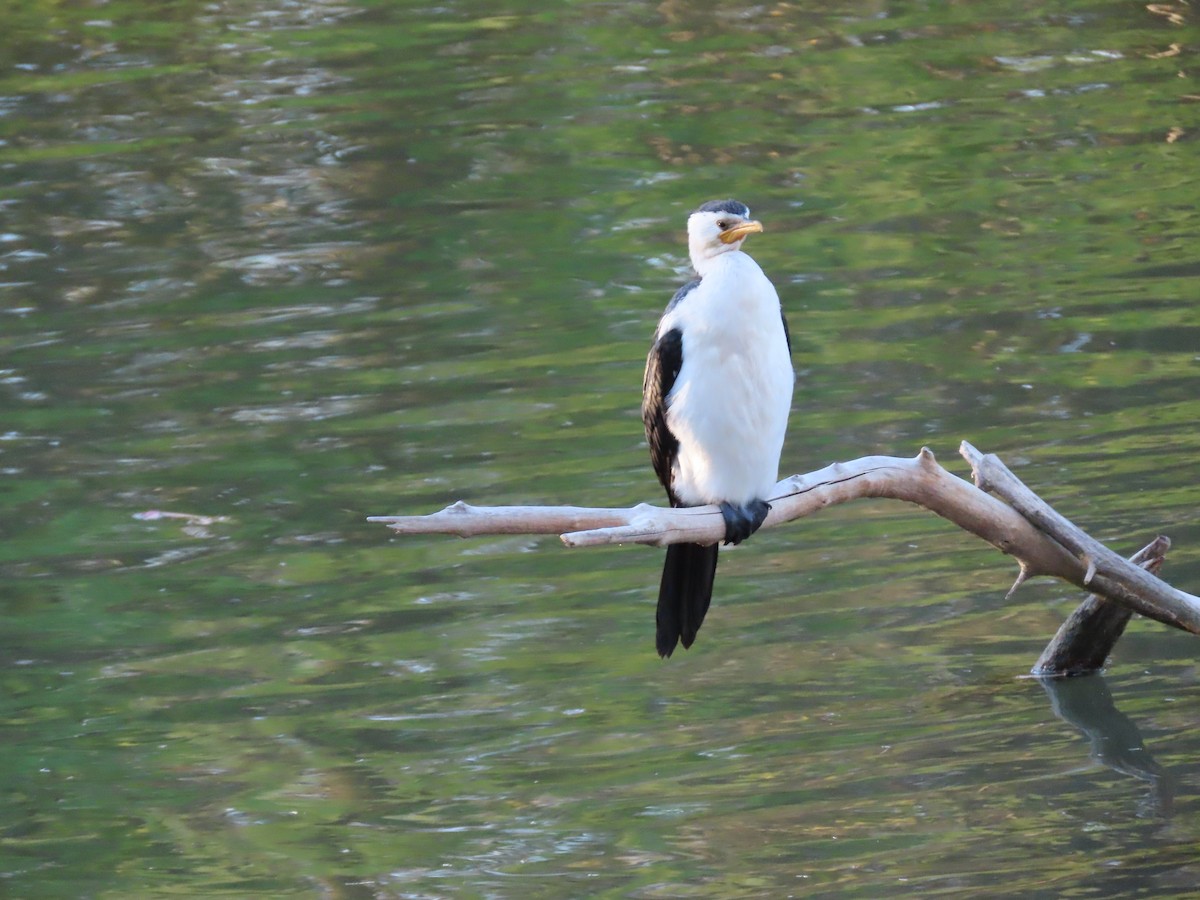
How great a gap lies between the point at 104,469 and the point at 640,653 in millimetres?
2944

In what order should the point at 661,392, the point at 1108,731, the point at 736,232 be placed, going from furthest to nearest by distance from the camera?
1. the point at 1108,731
2. the point at 661,392
3. the point at 736,232

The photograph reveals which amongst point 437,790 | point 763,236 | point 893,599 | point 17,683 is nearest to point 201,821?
point 437,790

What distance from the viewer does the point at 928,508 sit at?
156 inches

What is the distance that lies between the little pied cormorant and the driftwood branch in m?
0.08

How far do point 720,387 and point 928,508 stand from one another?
0.54 metres

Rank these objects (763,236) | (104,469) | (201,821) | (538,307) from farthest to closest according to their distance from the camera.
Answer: (763,236)
(538,307)
(104,469)
(201,821)

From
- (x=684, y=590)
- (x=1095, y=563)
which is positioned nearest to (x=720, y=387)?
(x=684, y=590)

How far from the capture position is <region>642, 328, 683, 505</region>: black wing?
4059 mm

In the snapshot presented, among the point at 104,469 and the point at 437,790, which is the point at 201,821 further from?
the point at 104,469

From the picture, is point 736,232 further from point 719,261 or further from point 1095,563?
point 1095,563

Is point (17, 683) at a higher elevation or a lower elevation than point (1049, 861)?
lower

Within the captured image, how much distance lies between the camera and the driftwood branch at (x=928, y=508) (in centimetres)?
335

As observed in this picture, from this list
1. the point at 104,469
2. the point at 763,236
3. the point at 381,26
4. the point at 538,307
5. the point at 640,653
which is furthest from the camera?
the point at 381,26

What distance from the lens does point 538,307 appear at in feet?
29.4
